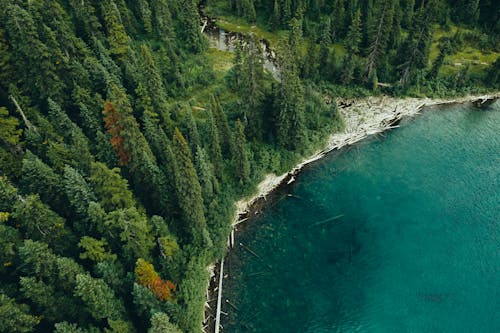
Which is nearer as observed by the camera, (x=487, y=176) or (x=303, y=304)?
(x=303, y=304)

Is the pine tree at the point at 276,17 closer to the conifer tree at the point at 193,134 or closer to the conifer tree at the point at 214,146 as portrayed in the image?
the conifer tree at the point at 214,146

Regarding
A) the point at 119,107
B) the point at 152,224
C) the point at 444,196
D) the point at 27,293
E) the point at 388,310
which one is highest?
the point at 119,107

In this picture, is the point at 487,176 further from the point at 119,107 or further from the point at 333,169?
the point at 119,107

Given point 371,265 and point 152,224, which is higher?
point 152,224

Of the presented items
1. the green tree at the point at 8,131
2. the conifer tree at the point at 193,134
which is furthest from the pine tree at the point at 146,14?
the green tree at the point at 8,131

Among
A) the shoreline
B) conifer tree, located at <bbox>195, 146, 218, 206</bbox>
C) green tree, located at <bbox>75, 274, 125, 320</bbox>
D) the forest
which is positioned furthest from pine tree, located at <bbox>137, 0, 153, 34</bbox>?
green tree, located at <bbox>75, 274, 125, 320</bbox>

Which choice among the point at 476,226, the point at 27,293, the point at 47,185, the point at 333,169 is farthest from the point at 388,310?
the point at 47,185
